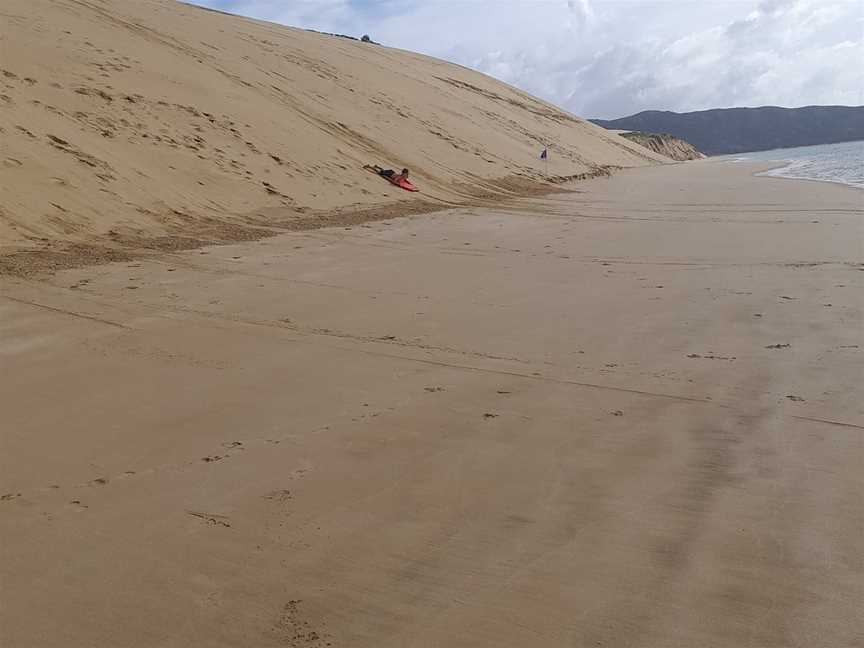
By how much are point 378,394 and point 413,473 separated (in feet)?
3.21

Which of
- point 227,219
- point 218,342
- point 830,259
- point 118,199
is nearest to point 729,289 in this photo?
point 830,259

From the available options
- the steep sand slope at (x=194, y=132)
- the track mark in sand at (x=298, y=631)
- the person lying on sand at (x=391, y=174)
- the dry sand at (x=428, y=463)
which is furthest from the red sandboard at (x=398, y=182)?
the track mark in sand at (x=298, y=631)

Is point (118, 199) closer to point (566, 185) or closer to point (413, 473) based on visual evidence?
point (413, 473)

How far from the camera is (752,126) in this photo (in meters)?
128

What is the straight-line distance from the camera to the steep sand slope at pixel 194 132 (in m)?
8.85

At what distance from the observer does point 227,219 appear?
972 cm

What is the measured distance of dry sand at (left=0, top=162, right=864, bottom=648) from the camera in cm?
229

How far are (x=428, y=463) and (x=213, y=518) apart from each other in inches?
37.6

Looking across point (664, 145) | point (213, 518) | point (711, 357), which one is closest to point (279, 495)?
point (213, 518)

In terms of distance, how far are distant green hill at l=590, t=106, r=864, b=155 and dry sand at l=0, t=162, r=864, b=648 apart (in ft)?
375

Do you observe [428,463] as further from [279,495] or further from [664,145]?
[664,145]

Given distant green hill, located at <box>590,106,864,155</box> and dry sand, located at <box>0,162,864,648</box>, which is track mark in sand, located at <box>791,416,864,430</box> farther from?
distant green hill, located at <box>590,106,864,155</box>

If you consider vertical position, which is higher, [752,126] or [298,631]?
[752,126]

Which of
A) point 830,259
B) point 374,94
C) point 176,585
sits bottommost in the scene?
point 176,585
